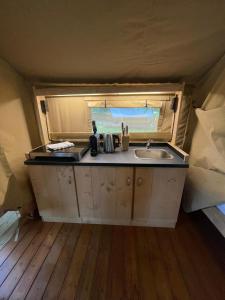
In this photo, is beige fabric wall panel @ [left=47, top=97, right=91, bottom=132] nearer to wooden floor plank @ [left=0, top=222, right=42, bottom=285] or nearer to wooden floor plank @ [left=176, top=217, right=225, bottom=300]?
wooden floor plank @ [left=0, top=222, right=42, bottom=285]

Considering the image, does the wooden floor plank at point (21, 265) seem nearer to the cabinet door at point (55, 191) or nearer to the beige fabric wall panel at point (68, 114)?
the cabinet door at point (55, 191)

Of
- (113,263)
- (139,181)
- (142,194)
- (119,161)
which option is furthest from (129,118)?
(113,263)

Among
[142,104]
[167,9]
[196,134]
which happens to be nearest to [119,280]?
[196,134]

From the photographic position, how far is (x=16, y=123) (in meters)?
1.62

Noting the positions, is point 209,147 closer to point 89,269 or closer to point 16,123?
point 89,269

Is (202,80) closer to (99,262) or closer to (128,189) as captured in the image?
Answer: (128,189)

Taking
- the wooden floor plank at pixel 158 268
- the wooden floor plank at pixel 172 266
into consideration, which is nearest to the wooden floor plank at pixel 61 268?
the wooden floor plank at pixel 158 268

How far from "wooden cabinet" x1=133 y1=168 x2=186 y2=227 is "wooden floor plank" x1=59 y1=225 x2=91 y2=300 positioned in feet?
1.94

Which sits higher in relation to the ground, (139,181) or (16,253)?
(139,181)

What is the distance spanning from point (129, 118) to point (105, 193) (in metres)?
1.05

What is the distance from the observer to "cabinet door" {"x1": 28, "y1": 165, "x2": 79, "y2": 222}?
5.00 feet

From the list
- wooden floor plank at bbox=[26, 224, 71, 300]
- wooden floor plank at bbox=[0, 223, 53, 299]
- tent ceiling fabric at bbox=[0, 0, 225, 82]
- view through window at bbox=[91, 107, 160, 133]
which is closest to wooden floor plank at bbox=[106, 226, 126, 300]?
wooden floor plank at bbox=[26, 224, 71, 300]

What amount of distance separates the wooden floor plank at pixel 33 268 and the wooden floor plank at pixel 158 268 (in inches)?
40.5

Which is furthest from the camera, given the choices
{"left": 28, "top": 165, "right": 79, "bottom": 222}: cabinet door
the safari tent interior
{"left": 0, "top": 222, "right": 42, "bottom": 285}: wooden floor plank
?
{"left": 28, "top": 165, "right": 79, "bottom": 222}: cabinet door
